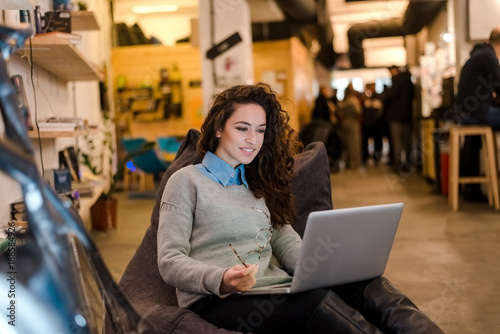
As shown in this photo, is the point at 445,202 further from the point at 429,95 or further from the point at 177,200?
the point at 177,200

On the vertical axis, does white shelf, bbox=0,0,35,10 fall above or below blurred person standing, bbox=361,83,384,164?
above

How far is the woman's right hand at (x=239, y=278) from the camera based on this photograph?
1.49 m

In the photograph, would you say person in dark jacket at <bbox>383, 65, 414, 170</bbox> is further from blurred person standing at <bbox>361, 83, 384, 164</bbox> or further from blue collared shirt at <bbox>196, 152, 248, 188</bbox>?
blue collared shirt at <bbox>196, 152, 248, 188</bbox>

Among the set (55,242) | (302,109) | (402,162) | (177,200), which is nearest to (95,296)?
(55,242)

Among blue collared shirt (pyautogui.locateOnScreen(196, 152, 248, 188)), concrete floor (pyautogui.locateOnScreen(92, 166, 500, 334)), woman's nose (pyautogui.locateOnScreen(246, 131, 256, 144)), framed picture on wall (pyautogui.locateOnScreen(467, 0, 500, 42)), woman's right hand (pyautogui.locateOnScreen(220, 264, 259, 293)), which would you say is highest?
framed picture on wall (pyautogui.locateOnScreen(467, 0, 500, 42))

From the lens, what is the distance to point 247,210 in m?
1.87

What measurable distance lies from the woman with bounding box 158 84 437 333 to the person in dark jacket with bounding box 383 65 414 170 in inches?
306

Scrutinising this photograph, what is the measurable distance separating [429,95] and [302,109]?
4.09 metres

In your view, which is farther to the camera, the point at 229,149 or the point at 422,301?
the point at 422,301

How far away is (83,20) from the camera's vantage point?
4547mm

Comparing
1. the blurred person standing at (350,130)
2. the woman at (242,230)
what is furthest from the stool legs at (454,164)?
the blurred person standing at (350,130)

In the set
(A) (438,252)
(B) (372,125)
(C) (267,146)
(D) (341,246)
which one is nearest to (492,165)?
(A) (438,252)

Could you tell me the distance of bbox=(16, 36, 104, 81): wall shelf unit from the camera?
3232 millimetres

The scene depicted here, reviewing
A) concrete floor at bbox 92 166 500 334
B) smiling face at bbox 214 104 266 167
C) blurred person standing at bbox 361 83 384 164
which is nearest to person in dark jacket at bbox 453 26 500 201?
concrete floor at bbox 92 166 500 334
